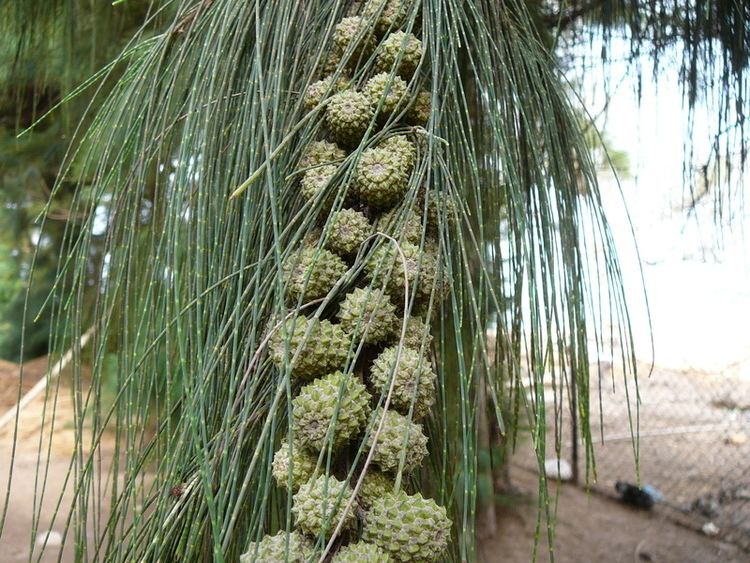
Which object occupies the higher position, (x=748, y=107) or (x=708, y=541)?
(x=748, y=107)

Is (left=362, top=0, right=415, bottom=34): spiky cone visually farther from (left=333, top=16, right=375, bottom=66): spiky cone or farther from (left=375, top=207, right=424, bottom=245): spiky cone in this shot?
(left=375, top=207, right=424, bottom=245): spiky cone

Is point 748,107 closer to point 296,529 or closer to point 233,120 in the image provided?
point 233,120

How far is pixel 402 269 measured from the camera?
45cm

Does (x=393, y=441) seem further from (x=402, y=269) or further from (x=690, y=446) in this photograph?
(x=690, y=446)

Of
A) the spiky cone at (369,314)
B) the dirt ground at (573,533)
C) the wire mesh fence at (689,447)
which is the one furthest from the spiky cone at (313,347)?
the wire mesh fence at (689,447)

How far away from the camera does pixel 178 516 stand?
419mm

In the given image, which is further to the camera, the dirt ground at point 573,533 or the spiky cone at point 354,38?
the dirt ground at point 573,533

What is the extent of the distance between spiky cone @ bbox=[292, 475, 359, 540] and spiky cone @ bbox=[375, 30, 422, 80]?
1.02 feet

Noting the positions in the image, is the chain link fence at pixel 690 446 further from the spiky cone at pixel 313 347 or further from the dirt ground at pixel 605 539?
the spiky cone at pixel 313 347

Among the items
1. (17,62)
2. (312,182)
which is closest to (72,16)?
(17,62)

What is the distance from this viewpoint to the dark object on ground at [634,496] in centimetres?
274

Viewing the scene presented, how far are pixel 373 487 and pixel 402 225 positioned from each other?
0.56 feet

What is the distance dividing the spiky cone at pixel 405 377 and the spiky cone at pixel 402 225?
8 centimetres

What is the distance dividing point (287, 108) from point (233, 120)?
44 millimetres
